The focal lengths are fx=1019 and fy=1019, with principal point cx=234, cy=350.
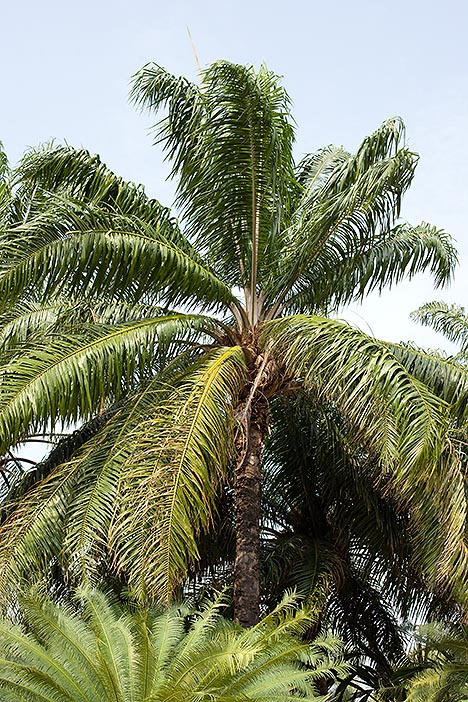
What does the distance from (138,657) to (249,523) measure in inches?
99.9

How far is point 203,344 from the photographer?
12.5 meters

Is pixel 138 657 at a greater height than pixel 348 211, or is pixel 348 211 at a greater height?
pixel 348 211

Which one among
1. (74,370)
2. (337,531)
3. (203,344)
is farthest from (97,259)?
(337,531)

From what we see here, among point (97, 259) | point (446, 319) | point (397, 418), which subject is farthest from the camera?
point (446, 319)

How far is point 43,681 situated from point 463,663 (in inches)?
235

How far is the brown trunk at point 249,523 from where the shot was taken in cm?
1144

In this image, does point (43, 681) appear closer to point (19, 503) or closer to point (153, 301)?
point (19, 503)

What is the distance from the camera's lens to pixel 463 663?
514 inches

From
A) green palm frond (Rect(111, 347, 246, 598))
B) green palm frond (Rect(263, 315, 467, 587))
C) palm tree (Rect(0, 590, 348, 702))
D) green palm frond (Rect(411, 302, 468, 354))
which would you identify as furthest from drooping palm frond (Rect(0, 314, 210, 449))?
green palm frond (Rect(411, 302, 468, 354))

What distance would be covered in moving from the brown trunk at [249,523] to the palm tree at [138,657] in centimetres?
118

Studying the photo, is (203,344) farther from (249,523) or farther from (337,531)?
(337,531)

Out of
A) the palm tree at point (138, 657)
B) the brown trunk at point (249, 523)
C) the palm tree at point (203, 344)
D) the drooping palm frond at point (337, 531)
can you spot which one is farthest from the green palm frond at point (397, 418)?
the drooping palm frond at point (337, 531)

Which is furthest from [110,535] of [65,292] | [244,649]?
[65,292]

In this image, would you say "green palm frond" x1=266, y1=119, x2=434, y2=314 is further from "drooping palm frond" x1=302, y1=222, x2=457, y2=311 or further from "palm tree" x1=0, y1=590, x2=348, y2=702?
"palm tree" x1=0, y1=590, x2=348, y2=702
